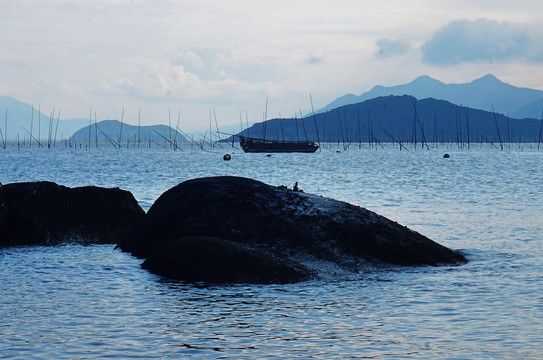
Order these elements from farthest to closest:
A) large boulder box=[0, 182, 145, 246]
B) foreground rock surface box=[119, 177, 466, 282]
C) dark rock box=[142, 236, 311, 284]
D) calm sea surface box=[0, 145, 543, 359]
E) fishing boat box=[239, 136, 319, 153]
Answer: fishing boat box=[239, 136, 319, 153]
large boulder box=[0, 182, 145, 246]
foreground rock surface box=[119, 177, 466, 282]
dark rock box=[142, 236, 311, 284]
calm sea surface box=[0, 145, 543, 359]

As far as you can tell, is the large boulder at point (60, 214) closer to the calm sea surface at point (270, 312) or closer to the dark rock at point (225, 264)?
the calm sea surface at point (270, 312)

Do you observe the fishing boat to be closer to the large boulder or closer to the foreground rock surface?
the large boulder

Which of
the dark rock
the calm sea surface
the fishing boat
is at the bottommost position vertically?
the calm sea surface

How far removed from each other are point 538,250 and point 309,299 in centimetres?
894

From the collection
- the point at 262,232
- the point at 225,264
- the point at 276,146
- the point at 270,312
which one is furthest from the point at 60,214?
the point at 276,146

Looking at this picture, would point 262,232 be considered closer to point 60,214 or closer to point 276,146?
point 60,214

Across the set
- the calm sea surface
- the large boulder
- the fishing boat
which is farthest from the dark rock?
the fishing boat

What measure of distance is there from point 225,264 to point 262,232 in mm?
1579

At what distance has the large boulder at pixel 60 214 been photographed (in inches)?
759

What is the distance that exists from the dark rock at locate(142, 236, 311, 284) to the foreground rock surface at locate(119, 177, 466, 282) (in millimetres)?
19

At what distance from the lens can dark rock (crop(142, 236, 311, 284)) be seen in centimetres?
1363

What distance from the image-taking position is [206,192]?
16453mm

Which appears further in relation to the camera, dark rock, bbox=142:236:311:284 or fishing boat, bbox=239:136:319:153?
fishing boat, bbox=239:136:319:153

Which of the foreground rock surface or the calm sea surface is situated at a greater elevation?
the foreground rock surface
